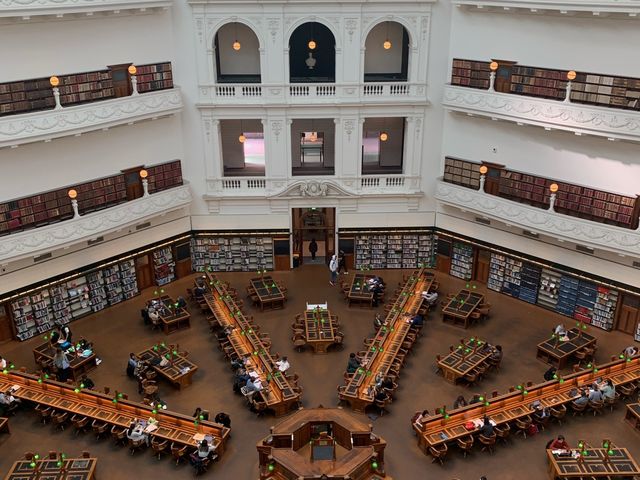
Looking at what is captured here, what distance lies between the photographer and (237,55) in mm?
27688

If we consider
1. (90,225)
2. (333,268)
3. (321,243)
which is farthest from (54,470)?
(321,243)

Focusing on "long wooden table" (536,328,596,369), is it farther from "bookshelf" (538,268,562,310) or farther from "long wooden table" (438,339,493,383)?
"bookshelf" (538,268,562,310)

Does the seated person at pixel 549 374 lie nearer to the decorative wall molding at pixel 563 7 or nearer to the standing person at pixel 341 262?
the standing person at pixel 341 262

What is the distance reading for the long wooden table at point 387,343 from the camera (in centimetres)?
1950

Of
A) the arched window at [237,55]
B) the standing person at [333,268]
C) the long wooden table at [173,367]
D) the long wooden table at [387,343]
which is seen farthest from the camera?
the arched window at [237,55]

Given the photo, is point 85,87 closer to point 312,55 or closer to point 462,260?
point 312,55

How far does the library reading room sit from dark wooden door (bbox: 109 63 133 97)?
0.39ft

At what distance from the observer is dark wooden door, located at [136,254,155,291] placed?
85.8 feet

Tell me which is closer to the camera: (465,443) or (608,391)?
(465,443)

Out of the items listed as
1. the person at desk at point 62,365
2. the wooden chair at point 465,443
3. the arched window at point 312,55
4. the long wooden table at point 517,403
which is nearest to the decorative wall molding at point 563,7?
the arched window at point 312,55

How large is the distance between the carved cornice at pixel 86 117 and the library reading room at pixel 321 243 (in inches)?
3.2

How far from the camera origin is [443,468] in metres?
17.5

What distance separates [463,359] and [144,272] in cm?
1362

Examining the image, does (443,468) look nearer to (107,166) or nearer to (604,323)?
(604,323)
